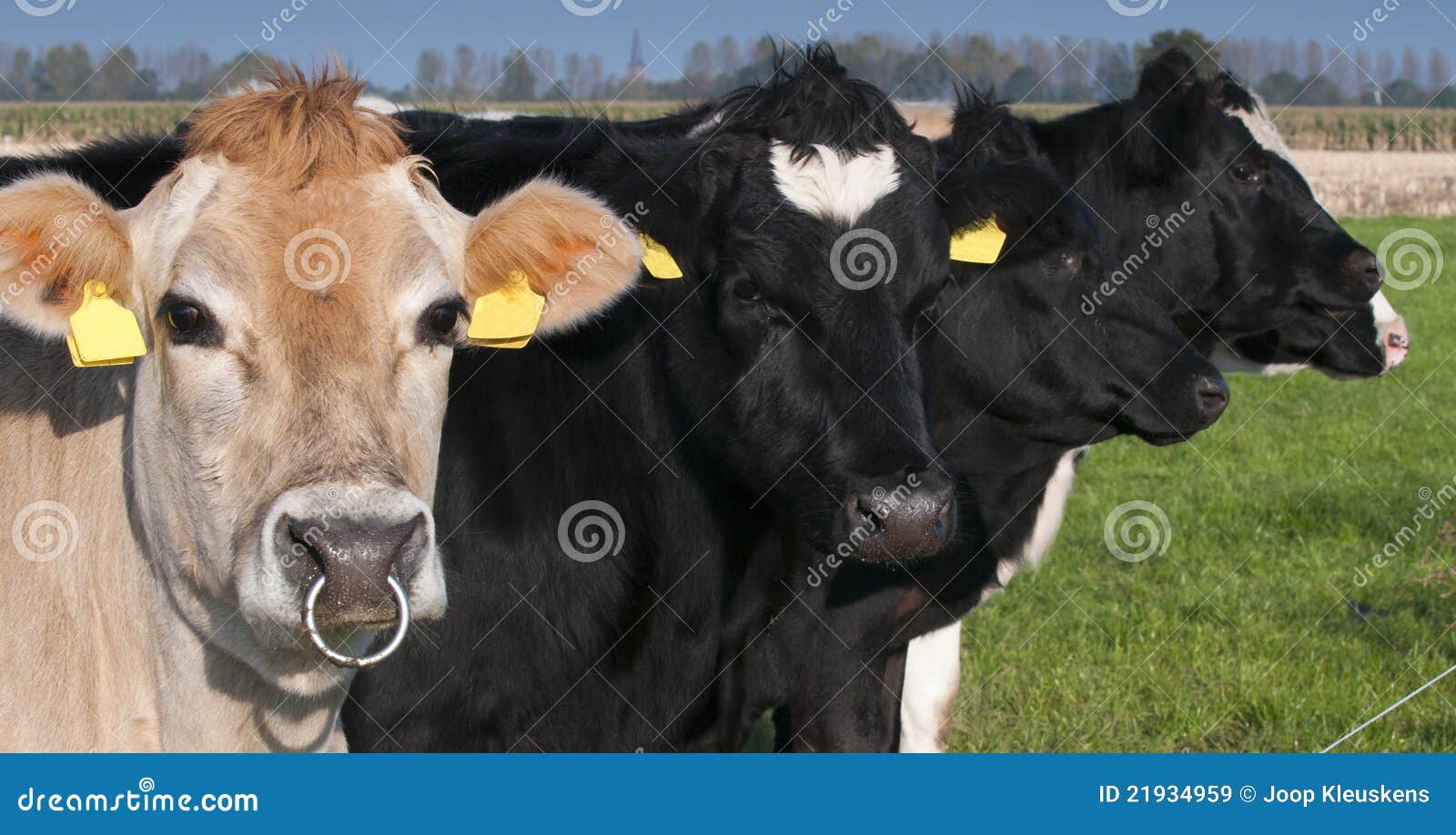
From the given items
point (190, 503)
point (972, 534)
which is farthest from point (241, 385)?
point (972, 534)

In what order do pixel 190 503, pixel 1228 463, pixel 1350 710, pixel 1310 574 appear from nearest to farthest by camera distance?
pixel 190 503
pixel 1350 710
pixel 1310 574
pixel 1228 463

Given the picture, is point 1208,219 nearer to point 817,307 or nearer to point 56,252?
point 817,307

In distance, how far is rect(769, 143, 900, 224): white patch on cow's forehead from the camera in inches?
173

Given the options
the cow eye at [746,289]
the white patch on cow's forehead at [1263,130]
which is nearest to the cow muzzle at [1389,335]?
the white patch on cow's forehead at [1263,130]

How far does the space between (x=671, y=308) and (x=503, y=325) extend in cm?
101

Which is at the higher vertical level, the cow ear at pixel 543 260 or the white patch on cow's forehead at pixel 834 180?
the cow ear at pixel 543 260

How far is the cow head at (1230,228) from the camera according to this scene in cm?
648

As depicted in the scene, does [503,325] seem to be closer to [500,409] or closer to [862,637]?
[500,409]

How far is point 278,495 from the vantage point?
2814 millimetres

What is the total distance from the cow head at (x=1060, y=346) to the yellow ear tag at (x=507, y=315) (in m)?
2.10

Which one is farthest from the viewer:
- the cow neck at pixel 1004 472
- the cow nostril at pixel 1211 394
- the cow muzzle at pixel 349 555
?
the cow neck at pixel 1004 472

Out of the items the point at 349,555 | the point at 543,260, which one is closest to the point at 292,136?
the point at 543,260

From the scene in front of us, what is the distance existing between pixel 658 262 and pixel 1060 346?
1.73 metres

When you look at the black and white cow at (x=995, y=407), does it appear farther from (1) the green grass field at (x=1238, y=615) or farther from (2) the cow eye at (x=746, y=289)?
(2) the cow eye at (x=746, y=289)
